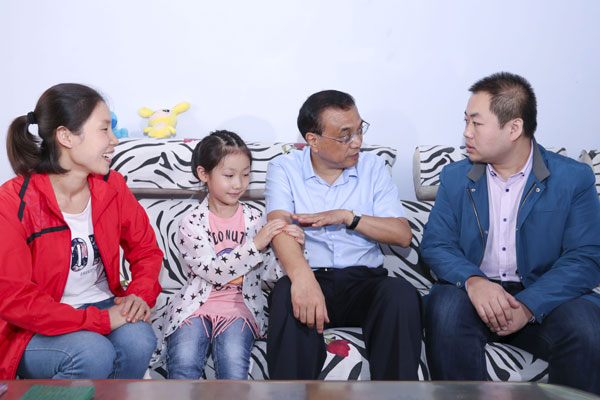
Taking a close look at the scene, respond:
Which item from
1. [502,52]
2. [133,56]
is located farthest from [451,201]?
[133,56]

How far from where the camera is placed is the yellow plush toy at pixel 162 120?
2219 mm

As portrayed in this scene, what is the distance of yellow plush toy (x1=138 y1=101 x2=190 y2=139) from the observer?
7.28ft

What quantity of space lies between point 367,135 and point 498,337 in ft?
3.64

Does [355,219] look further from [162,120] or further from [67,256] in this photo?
[162,120]

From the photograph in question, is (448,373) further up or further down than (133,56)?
further down

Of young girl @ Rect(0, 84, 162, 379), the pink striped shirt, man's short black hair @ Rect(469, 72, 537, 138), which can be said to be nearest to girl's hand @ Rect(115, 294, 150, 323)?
young girl @ Rect(0, 84, 162, 379)

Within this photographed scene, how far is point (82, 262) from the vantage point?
59.1 inches

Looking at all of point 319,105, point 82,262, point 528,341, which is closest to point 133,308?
point 82,262

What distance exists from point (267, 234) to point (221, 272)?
190mm

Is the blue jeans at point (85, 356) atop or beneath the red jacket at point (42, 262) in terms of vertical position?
beneath

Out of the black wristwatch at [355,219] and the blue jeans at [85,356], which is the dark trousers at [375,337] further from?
the blue jeans at [85,356]

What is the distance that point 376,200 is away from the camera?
183 centimetres

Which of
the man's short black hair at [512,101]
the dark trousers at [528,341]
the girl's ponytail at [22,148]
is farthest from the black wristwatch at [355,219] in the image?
the girl's ponytail at [22,148]

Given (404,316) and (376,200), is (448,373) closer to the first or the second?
(404,316)
